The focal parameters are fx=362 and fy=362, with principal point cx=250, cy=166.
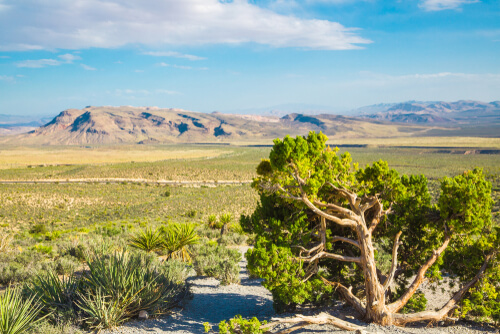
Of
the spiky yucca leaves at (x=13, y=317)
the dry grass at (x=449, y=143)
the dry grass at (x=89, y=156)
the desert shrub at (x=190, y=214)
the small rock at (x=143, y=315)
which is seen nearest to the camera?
the spiky yucca leaves at (x=13, y=317)

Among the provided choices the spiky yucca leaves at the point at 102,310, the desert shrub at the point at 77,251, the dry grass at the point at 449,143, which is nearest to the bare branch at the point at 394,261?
the spiky yucca leaves at the point at 102,310

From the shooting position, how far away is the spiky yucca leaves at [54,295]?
24.2ft

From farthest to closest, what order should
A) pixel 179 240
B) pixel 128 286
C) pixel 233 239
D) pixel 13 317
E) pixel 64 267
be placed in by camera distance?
pixel 233 239 < pixel 179 240 < pixel 64 267 < pixel 128 286 < pixel 13 317

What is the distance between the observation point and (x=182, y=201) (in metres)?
38.8

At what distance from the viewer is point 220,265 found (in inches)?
469

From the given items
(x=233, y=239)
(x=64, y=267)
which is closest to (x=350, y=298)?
(x=64, y=267)

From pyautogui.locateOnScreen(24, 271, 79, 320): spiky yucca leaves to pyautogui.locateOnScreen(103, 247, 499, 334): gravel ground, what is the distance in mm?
1099

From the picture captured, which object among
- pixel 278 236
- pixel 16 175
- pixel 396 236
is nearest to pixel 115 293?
pixel 278 236

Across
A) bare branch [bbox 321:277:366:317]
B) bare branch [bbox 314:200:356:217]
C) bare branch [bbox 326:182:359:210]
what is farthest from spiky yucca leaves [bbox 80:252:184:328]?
bare branch [bbox 326:182:359:210]

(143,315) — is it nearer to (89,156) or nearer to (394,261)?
(394,261)

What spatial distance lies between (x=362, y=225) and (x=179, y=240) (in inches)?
277

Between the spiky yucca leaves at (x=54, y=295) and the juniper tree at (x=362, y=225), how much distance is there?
397 centimetres

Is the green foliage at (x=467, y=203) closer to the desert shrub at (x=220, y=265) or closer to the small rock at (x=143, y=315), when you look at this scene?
the desert shrub at (x=220, y=265)

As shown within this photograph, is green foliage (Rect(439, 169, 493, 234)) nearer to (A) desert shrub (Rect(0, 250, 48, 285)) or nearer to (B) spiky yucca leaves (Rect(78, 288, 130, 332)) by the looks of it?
(B) spiky yucca leaves (Rect(78, 288, 130, 332))
